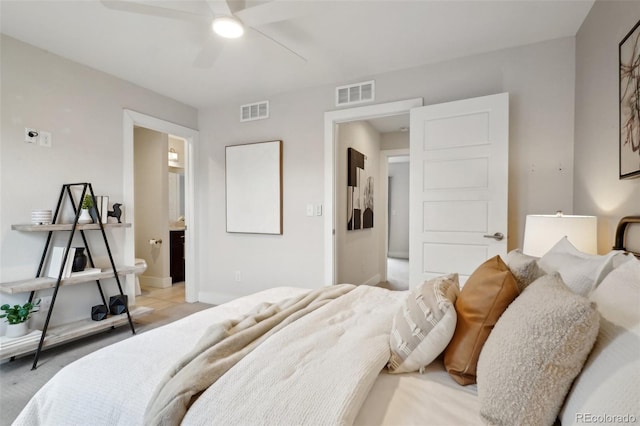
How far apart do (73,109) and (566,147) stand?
428 centimetres

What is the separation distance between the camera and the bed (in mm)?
724

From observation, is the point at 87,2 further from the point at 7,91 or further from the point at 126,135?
the point at 126,135

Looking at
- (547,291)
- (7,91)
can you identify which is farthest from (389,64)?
(7,91)

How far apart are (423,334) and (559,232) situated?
132 centimetres

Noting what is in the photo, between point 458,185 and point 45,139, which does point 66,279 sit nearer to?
point 45,139

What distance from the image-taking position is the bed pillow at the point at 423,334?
1.08m

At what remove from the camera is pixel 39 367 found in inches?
91.7

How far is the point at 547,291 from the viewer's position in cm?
85

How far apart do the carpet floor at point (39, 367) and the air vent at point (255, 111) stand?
2508mm

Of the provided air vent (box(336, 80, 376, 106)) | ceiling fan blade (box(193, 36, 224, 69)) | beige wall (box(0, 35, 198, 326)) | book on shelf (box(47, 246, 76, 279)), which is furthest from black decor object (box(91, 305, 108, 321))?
air vent (box(336, 80, 376, 106))

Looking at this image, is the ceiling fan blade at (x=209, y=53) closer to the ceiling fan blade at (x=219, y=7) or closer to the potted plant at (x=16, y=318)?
the ceiling fan blade at (x=219, y=7)

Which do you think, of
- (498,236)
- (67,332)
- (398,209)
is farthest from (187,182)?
(398,209)

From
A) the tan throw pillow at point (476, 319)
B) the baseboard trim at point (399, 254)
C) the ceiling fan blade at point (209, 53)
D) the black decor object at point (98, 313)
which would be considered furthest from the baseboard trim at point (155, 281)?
the baseboard trim at point (399, 254)

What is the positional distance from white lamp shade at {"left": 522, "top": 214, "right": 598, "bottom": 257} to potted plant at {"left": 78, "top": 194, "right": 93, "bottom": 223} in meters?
3.54
